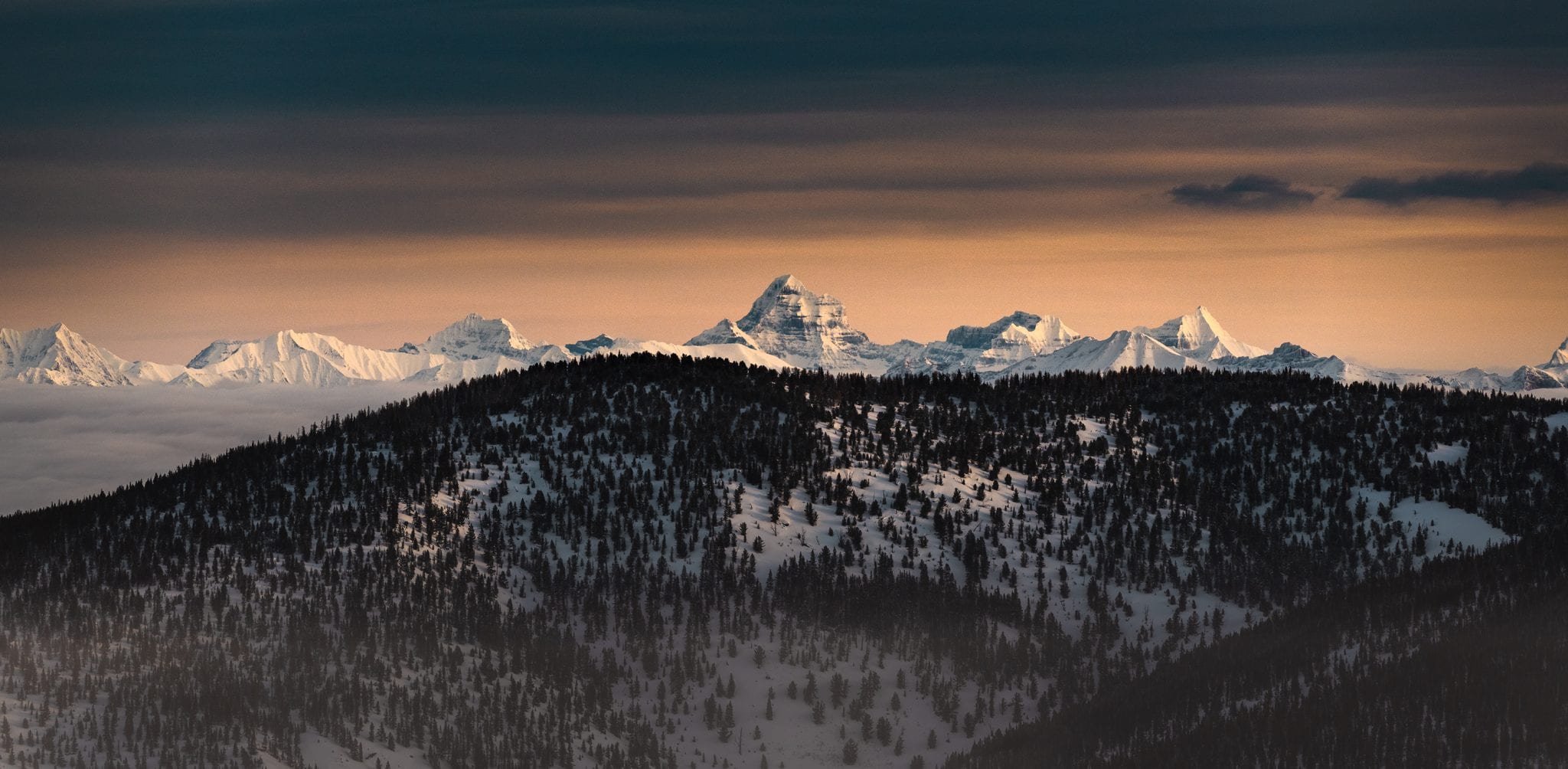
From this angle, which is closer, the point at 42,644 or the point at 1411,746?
the point at 1411,746

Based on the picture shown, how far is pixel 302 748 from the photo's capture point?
181625 mm

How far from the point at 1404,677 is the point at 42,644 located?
15808cm

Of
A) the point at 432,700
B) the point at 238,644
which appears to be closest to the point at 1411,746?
the point at 432,700

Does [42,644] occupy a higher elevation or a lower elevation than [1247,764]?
higher

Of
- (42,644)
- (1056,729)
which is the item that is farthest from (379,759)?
(1056,729)

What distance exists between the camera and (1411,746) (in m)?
180

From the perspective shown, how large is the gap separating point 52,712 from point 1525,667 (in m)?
164

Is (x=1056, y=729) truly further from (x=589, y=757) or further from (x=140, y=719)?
(x=140, y=719)

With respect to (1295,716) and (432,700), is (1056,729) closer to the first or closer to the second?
(1295,716)

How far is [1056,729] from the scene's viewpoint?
19962 centimetres

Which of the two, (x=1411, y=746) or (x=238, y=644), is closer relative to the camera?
(x=1411, y=746)

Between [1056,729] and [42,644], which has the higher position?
[42,644]

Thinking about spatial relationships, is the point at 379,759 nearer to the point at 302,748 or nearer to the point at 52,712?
the point at 302,748

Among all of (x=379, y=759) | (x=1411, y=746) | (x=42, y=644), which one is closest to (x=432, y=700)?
(x=379, y=759)
